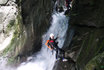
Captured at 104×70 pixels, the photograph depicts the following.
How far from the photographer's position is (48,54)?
9.58 metres

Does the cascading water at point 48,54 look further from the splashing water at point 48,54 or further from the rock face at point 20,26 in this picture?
the rock face at point 20,26

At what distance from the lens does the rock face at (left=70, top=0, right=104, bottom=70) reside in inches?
206

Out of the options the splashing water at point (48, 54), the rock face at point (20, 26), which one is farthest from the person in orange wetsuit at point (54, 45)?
the rock face at point (20, 26)

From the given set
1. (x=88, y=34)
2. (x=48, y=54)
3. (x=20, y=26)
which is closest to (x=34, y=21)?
(x=20, y=26)

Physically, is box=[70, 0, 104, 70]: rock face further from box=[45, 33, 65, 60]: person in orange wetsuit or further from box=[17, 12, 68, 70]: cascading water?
box=[17, 12, 68, 70]: cascading water

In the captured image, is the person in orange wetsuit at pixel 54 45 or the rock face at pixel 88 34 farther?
the person in orange wetsuit at pixel 54 45

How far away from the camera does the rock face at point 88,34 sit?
5.23 metres

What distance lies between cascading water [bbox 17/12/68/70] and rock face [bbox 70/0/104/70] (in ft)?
6.11

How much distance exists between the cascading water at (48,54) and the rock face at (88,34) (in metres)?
1.86

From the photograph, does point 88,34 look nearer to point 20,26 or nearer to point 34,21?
point 34,21

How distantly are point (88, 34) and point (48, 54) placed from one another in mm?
4260

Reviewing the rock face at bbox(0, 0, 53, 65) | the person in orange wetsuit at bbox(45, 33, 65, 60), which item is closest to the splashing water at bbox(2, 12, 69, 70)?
the rock face at bbox(0, 0, 53, 65)

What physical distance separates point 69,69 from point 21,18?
4527mm

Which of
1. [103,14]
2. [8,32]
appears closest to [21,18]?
[8,32]
